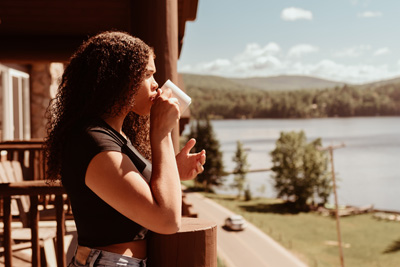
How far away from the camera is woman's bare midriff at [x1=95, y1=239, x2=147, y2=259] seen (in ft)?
4.98

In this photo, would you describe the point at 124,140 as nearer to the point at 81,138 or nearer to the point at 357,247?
the point at 81,138

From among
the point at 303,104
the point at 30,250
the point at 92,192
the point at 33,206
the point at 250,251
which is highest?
the point at 303,104

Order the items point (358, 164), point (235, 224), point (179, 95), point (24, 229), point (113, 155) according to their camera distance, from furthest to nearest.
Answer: point (358, 164) → point (235, 224) → point (24, 229) → point (179, 95) → point (113, 155)

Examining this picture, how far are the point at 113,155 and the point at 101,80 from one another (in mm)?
300

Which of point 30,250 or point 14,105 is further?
point 14,105

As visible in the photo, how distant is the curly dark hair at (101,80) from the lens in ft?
4.97

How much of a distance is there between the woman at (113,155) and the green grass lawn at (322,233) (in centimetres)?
→ 3558

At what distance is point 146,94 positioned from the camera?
159 cm

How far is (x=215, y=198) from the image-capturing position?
59.8 metres

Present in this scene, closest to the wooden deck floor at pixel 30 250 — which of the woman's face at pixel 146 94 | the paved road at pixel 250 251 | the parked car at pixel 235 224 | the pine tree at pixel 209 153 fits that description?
the woman's face at pixel 146 94

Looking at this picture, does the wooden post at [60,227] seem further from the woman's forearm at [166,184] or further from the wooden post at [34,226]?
the woman's forearm at [166,184]

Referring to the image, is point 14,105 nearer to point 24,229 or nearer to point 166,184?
point 24,229

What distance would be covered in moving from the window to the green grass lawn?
97.8 feet

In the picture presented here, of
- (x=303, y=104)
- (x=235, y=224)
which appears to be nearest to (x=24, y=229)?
(x=235, y=224)
